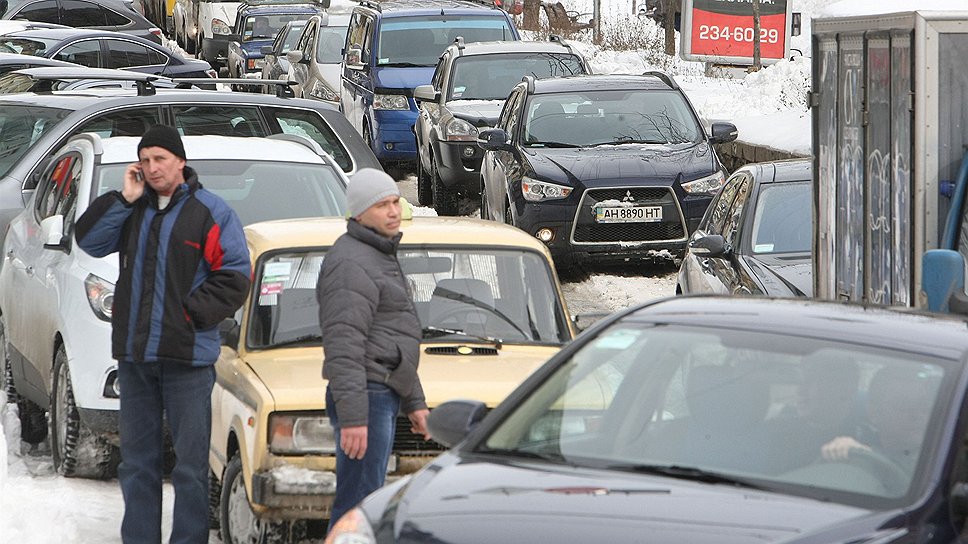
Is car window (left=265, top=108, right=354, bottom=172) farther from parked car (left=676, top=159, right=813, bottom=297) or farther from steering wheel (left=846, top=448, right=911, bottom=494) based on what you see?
steering wheel (left=846, top=448, right=911, bottom=494)

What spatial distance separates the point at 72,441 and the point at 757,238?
173 inches

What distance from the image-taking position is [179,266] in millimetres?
6512

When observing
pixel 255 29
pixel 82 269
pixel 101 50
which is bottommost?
pixel 82 269

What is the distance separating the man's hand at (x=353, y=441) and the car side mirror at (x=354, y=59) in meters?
15.9

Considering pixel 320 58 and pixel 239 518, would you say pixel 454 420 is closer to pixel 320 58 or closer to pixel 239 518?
A: pixel 239 518

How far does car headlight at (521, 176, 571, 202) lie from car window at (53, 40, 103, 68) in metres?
9.51

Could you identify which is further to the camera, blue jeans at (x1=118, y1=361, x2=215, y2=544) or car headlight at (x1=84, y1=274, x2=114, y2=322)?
car headlight at (x1=84, y1=274, x2=114, y2=322)

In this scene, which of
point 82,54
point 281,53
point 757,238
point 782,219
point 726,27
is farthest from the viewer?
point 281,53

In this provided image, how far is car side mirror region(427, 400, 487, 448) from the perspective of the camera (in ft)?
17.4

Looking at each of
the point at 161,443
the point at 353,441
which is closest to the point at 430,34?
the point at 161,443

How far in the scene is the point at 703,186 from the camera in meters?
14.4

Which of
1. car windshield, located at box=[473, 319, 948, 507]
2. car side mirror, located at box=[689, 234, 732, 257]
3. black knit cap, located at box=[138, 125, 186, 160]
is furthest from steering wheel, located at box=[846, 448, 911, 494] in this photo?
car side mirror, located at box=[689, 234, 732, 257]

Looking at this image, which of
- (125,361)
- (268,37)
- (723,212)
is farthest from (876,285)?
(268,37)

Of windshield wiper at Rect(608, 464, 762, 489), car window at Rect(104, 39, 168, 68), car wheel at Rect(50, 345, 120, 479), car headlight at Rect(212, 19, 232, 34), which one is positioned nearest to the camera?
windshield wiper at Rect(608, 464, 762, 489)
